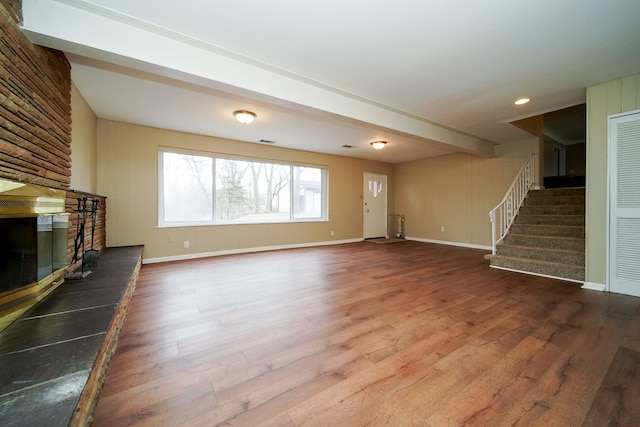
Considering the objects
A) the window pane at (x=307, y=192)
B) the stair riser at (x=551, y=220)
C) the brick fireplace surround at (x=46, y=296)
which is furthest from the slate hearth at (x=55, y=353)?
the stair riser at (x=551, y=220)

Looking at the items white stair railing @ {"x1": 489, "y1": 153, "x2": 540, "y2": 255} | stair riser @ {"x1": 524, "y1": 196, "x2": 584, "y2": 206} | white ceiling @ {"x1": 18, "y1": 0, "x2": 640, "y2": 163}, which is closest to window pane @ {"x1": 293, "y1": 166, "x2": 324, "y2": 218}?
white ceiling @ {"x1": 18, "y1": 0, "x2": 640, "y2": 163}

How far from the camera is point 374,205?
7.57 m

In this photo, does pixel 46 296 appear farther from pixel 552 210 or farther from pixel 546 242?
pixel 552 210

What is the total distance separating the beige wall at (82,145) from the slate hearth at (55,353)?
1816 millimetres

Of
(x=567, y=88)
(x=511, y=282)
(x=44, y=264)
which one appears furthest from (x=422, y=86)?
(x=44, y=264)

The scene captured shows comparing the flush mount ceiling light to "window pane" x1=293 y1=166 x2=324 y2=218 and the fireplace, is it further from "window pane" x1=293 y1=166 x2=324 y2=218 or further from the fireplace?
"window pane" x1=293 y1=166 x2=324 y2=218

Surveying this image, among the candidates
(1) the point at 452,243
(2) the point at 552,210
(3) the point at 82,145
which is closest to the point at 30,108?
(3) the point at 82,145

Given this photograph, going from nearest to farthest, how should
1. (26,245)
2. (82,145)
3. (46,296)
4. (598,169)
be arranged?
(26,245), (46,296), (598,169), (82,145)

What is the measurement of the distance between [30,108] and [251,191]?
3896mm

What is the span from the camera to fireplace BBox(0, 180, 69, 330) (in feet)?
4.42

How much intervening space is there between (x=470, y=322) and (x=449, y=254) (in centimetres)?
339

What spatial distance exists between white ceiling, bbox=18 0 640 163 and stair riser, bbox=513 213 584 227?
6.07ft

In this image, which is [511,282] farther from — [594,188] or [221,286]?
[221,286]

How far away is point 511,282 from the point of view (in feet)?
10.9
